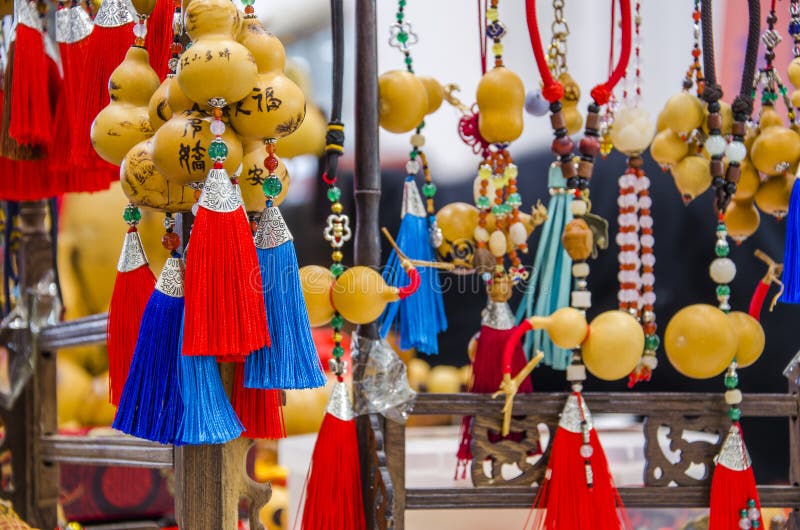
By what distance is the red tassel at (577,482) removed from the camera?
90 cm

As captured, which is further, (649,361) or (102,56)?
(649,361)

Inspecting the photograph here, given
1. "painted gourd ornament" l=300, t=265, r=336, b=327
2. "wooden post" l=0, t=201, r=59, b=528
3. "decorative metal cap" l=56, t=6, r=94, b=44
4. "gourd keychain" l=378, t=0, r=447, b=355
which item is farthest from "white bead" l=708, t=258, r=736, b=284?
"wooden post" l=0, t=201, r=59, b=528

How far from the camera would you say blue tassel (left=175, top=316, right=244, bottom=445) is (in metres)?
0.63

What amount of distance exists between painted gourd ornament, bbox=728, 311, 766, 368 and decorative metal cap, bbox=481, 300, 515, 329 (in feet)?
0.86

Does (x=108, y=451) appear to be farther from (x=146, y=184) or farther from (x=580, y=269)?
(x=580, y=269)

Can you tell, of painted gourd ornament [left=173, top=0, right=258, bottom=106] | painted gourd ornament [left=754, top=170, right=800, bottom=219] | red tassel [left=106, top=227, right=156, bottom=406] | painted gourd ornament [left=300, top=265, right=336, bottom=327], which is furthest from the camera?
painted gourd ornament [left=754, top=170, right=800, bottom=219]

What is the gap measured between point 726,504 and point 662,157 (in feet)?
1.37

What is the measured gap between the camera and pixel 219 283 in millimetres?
628

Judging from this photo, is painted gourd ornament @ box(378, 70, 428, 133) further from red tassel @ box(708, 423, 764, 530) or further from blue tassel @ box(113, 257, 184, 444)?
red tassel @ box(708, 423, 764, 530)

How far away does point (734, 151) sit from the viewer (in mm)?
932

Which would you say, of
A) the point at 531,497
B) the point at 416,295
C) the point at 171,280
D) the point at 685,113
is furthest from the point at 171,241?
the point at 685,113

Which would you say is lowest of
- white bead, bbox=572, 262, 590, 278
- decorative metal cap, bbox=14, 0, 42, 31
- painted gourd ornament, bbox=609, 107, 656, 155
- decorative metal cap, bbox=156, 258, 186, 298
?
decorative metal cap, bbox=156, 258, 186, 298

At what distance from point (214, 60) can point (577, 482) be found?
0.60 metres

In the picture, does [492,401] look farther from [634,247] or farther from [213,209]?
[213,209]
